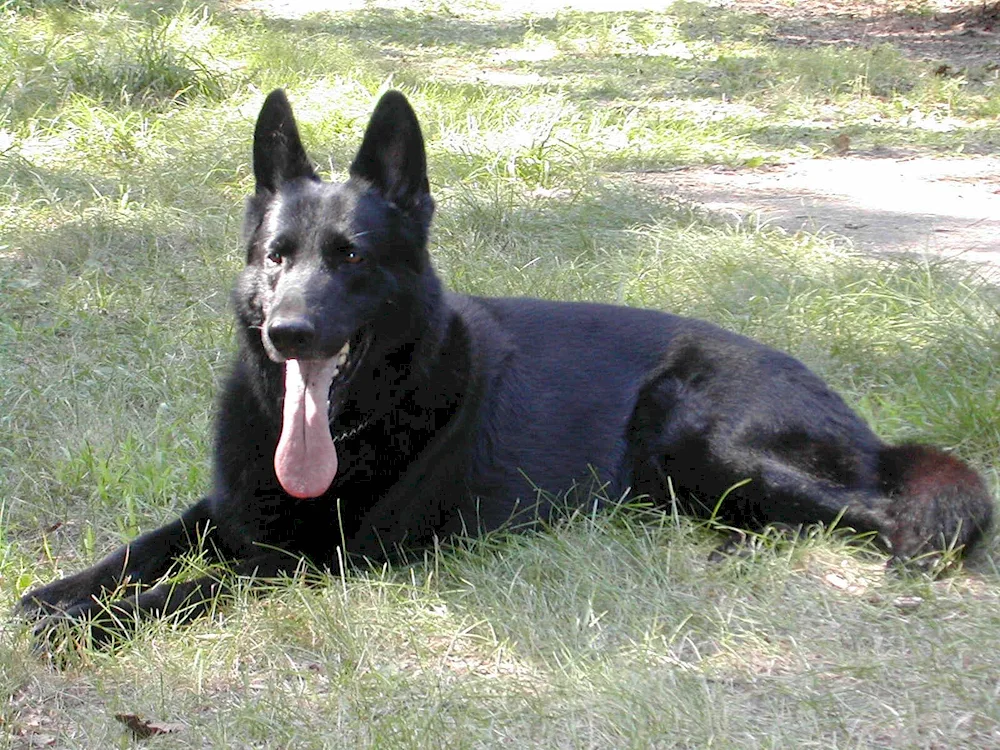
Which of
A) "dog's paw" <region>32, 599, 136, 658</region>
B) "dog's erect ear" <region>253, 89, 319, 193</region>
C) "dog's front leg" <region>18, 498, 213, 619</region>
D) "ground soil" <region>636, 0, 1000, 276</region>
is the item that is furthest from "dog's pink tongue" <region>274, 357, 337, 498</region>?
"ground soil" <region>636, 0, 1000, 276</region>

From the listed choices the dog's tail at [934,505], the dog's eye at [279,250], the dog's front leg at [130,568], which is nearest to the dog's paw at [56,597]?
the dog's front leg at [130,568]

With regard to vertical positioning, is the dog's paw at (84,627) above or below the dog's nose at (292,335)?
below

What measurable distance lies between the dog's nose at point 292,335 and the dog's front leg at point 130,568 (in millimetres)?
658

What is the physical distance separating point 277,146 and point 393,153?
346mm

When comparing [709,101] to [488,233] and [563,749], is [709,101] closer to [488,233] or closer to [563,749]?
[488,233]

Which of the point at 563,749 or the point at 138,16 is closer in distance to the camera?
the point at 563,749

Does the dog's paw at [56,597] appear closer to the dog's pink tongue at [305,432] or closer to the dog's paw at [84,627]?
the dog's paw at [84,627]

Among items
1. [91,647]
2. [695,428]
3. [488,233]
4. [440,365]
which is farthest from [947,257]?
[91,647]

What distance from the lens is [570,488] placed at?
369cm

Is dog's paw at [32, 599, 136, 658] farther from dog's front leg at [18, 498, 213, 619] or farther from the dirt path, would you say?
the dirt path

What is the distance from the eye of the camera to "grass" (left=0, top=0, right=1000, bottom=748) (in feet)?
8.98

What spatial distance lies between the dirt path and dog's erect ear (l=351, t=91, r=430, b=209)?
3.13 meters

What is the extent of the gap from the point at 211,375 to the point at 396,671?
6.85 feet

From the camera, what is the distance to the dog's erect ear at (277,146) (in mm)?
3494
